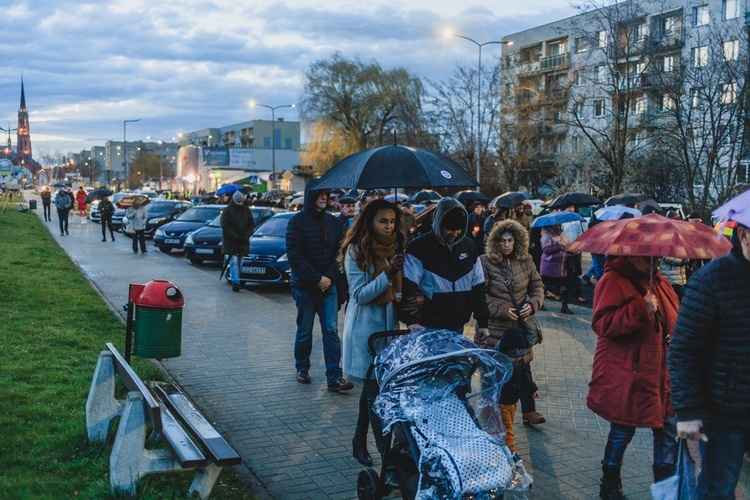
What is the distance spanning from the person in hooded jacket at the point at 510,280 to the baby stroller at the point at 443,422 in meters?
2.23

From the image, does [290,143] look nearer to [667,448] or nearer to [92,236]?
[92,236]

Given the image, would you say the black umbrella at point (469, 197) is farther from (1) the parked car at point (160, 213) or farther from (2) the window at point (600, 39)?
(1) the parked car at point (160, 213)

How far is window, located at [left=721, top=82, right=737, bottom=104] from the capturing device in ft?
72.5

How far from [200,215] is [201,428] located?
21.4 meters

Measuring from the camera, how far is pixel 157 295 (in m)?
6.36

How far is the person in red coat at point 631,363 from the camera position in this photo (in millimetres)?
4684

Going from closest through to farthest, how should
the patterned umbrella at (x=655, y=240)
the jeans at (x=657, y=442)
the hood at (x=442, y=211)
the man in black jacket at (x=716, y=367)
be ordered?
the man in black jacket at (x=716, y=367) → the patterned umbrella at (x=655, y=240) → the jeans at (x=657, y=442) → the hood at (x=442, y=211)

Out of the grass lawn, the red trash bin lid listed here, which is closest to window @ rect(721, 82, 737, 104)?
the grass lawn

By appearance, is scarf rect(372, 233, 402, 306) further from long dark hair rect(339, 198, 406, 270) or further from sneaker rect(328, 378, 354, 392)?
sneaker rect(328, 378, 354, 392)

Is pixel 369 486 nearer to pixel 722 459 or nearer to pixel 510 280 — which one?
pixel 722 459

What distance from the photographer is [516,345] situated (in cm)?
456

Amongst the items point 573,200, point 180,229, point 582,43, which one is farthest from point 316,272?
point 582,43

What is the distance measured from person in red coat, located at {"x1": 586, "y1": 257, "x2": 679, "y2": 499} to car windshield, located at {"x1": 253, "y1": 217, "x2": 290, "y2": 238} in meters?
12.3

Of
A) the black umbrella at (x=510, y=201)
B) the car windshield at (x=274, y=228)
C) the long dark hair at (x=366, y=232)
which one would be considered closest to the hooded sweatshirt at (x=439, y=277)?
the long dark hair at (x=366, y=232)
